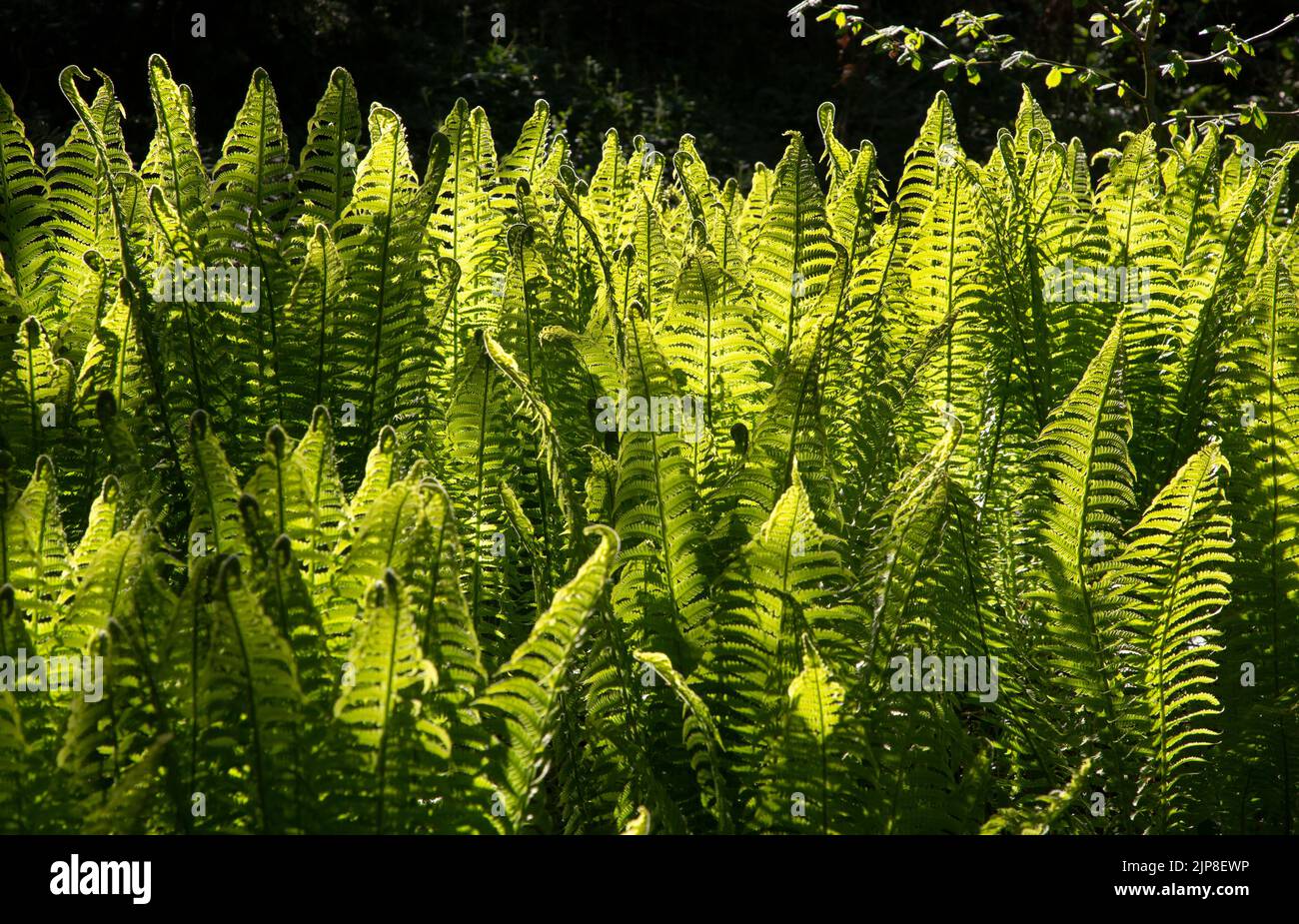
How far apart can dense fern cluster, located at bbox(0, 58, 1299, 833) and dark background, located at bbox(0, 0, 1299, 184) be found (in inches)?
194

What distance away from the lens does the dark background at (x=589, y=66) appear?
8898 mm

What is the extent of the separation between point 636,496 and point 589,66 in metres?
10.2

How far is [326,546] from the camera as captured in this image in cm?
165

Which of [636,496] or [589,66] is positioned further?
[589,66]

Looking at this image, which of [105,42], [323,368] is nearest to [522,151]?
[323,368]

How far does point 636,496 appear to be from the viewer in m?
1.73

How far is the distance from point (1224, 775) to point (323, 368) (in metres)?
1.65

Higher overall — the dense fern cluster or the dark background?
the dark background

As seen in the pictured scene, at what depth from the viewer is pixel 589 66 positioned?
441 inches

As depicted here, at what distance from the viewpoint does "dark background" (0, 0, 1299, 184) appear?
8898mm

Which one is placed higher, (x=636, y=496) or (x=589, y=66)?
(x=589, y=66)

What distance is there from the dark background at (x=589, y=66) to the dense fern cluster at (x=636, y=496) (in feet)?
16.2

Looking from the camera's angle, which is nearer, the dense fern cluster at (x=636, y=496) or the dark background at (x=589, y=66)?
the dense fern cluster at (x=636, y=496)

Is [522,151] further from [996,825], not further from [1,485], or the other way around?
[996,825]
